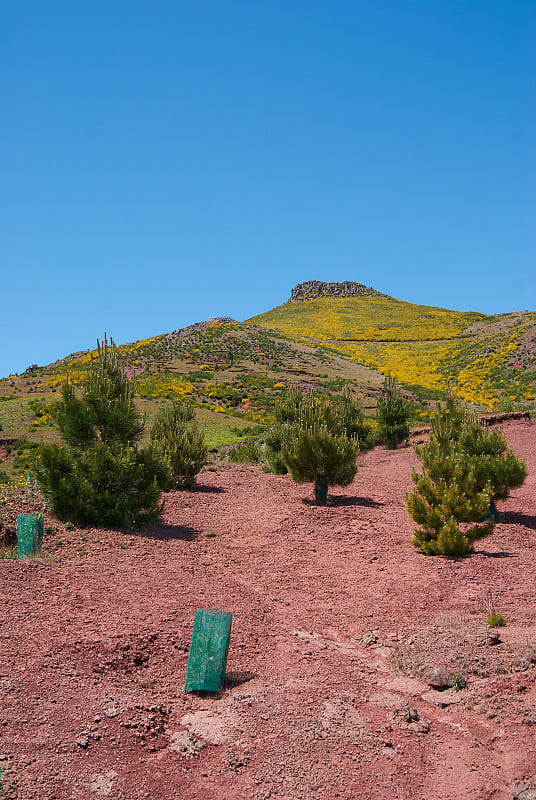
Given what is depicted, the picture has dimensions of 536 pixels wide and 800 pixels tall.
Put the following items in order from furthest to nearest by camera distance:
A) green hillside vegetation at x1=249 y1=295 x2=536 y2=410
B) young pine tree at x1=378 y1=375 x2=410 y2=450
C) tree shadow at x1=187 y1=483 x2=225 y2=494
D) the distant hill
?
green hillside vegetation at x1=249 y1=295 x2=536 y2=410 → the distant hill → young pine tree at x1=378 y1=375 x2=410 y2=450 → tree shadow at x1=187 y1=483 x2=225 y2=494

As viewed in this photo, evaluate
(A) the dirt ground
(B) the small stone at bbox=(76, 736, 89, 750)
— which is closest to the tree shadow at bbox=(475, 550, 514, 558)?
(A) the dirt ground

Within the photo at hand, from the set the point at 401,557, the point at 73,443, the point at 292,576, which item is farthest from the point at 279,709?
the point at 73,443

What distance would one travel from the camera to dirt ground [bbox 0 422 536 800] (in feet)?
16.3

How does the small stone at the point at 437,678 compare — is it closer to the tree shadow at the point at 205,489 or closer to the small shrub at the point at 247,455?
the tree shadow at the point at 205,489

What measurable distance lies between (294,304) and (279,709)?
124 meters

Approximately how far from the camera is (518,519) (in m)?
15.2

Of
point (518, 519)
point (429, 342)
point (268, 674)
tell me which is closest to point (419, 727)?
point (268, 674)

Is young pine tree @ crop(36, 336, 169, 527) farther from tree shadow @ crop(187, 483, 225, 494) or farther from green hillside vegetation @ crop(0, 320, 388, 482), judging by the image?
green hillside vegetation @ crop(0, 320, 388, 482)

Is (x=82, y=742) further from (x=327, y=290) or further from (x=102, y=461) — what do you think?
(x=327, y=290)

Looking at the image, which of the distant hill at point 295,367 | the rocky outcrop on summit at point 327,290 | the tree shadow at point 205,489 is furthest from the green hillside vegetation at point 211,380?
the rocky outcrop on summit at point 327,290

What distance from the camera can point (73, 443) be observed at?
42.6 ft

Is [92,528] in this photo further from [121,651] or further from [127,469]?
[121,651]

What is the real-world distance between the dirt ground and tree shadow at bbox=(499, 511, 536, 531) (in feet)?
8.78

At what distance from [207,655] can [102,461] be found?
250 inches
